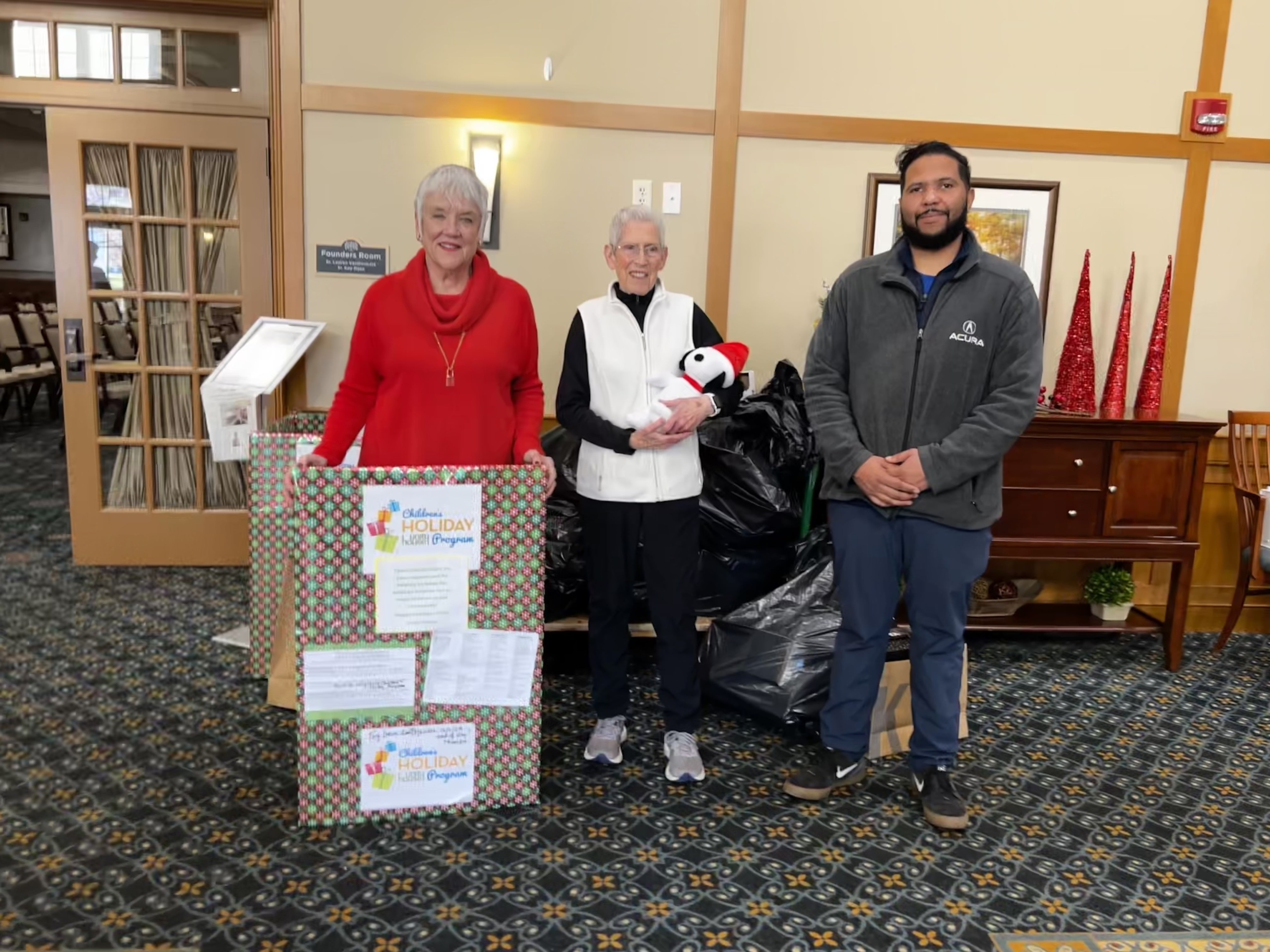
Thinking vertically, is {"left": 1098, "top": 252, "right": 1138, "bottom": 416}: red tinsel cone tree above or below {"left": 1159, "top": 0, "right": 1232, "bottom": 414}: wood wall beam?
below

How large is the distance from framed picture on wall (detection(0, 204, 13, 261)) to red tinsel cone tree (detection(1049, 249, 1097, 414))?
12.4 meters

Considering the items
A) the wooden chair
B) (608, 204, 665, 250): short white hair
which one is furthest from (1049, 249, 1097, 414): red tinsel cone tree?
(608, 204, 665, 250): short white hair

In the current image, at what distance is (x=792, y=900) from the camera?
1921mm

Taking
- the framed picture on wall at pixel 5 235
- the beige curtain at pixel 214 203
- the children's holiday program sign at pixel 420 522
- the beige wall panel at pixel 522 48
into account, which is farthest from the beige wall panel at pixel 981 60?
the framed picture on wall at pixel 5 235

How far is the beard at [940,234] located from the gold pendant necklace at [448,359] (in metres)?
1.11

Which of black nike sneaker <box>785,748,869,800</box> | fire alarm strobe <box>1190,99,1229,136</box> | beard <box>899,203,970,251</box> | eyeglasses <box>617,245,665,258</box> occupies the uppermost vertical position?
fire alarm strobe <box>1190,99,1229,136</box>

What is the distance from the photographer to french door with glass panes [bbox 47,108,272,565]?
374 cm

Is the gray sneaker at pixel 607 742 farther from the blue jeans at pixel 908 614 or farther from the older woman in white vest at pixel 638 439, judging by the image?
the blue jeans at pixel 908 614

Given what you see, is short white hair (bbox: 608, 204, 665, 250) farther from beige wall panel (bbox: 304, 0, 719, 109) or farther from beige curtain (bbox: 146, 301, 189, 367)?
beige curtain (bbox: 146, 301, 189, 367)

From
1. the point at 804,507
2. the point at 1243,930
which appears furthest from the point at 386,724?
the point at 1243,930

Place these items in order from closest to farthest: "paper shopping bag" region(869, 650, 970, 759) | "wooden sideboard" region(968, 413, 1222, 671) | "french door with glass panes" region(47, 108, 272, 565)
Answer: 1. "paper shopping bag" region(869, 650, 970, 759)
2. "wooden sideboard" region(968, 413, 1222, 671)
3. "french door with glass panes" region(47, 108, 272, 565)

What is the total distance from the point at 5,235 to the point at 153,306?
9.50 metres

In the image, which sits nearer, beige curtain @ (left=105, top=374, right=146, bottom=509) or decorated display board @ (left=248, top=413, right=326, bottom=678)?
decorated display board @ (left=248, top=413, right=326, bottom=678)

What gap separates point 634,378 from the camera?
2268 mm
